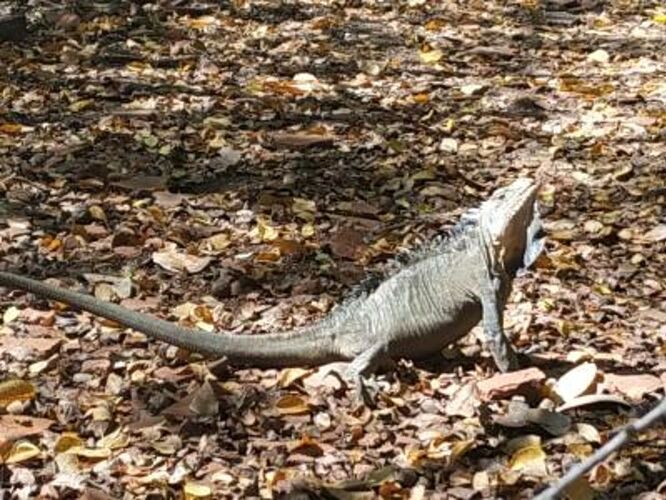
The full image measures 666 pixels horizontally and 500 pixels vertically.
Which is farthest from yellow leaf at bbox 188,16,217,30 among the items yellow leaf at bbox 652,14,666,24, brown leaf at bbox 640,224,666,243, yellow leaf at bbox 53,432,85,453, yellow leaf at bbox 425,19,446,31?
yellow leaf at bbox 53,432,85,453

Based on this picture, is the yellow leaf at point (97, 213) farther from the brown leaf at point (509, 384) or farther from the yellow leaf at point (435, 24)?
the yellow leaf at point (435, 24)

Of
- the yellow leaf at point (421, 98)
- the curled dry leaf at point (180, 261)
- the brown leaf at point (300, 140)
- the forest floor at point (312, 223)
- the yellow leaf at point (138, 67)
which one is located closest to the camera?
the forest floor at point (312, 223)

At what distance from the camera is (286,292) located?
5.41 m

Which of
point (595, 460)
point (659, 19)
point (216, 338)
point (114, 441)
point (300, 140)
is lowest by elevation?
point (659, 19)

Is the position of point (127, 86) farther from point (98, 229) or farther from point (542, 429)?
point (542, 429)

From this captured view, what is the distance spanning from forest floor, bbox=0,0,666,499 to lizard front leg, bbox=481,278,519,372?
114mm

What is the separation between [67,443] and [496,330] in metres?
1.65

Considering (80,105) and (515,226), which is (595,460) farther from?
(80,105)

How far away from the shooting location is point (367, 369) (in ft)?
15.0

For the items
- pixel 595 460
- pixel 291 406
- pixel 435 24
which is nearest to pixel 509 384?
pixel 291 406

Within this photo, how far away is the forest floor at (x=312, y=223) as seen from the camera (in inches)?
161

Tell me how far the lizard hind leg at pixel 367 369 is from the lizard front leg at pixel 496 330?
1.33 feet

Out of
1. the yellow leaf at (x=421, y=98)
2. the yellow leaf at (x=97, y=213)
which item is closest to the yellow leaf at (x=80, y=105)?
the yellow leaf at (x=97, y=213)

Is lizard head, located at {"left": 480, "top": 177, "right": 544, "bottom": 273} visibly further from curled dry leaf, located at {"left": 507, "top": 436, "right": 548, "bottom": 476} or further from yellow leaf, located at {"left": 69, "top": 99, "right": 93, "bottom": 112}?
yellow leaf, located at {"left": 69, "top": 99, "right": 93, "bottom": 112}
